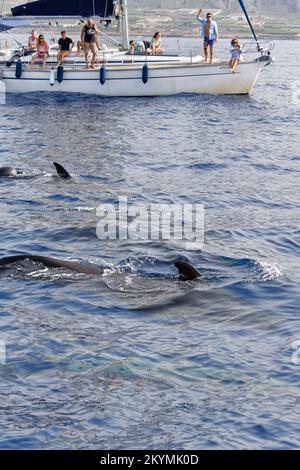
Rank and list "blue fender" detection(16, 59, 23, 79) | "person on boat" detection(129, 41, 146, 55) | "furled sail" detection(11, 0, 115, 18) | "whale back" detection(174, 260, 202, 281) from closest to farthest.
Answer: "whale back" detection(174, 260, 202, 281) < "blue fender" detection(16, 59, 23, 79) < "person on boat" detection(129, 41, 146, 55) < "furled sail" detection(11, 0, 115, 18)

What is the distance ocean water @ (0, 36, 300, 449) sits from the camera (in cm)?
1246

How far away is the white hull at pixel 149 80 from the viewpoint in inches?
1937

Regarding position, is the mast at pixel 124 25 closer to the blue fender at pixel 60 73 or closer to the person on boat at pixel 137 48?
the person on boat at pixel 137 48

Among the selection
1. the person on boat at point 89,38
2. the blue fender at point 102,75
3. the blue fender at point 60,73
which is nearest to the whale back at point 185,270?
the person on boat at point 89,38

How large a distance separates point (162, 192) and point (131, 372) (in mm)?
14222

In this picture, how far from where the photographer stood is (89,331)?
15.6 metres

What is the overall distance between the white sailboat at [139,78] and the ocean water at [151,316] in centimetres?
1679

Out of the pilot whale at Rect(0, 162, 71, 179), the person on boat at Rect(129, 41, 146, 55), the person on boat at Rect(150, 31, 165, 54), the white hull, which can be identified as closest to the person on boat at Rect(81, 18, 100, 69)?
the white hull

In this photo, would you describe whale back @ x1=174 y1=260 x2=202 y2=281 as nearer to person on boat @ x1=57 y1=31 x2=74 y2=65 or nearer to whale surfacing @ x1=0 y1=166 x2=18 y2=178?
whale surfacing @ x1=0 y1=166 x2=18 y2=178

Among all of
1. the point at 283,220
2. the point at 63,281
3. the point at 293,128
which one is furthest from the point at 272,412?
the point at 293,128

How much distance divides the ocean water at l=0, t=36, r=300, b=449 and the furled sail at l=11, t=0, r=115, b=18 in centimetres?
2106

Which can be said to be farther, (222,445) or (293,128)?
(293,128)

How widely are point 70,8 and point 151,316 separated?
129 feet

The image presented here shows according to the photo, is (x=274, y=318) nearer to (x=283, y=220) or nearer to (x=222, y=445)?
(x=222, y=445)
